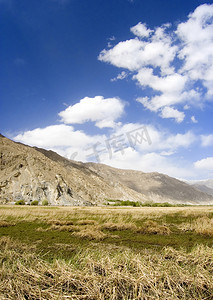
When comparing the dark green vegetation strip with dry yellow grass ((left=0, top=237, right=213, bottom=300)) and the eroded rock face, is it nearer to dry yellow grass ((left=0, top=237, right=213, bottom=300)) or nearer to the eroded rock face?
dry yellow grass ((left=0, top=237, right=213, bottom=300))

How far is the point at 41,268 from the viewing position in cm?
426

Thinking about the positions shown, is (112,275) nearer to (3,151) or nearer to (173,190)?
(3,151)

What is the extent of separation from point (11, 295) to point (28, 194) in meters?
72.2

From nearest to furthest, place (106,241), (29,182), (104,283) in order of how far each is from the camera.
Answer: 1. (104,283)
2. (106,241)
3. (29,182)

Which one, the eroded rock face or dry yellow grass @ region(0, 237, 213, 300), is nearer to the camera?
dry yellow grass @ region(0, 237, 213, 300)

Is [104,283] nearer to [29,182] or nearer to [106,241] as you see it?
[106,241]

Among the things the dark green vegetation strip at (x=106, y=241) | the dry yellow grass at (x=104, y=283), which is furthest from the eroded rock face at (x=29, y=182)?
the dry yellow grass at (x=104, y=283)

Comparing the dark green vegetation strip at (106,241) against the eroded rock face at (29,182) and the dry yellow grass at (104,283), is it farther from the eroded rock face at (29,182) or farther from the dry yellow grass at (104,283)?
the eroded rock face at (29,182)

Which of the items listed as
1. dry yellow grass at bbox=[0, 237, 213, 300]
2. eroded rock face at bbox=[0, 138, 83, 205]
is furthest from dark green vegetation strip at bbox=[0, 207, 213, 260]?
eroded rock face at bbox=[0, 138, 83, 205]

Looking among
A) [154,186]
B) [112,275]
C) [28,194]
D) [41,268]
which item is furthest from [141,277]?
[154,186]

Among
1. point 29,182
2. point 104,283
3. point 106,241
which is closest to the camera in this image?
point 104,283

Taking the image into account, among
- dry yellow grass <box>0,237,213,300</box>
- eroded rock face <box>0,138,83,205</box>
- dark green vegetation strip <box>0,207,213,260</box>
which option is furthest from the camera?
eroded rock face <box>0,138,83,205</box>

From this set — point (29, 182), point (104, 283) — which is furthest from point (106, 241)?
point (29, 182)

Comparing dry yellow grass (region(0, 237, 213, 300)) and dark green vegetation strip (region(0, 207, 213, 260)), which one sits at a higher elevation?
dry yellow grass (region(0, 237, 213, 300))
